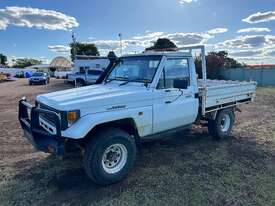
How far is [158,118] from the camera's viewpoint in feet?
17.0

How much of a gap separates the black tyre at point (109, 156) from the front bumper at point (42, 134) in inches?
17.1

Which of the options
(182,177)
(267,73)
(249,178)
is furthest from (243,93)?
(267,73)

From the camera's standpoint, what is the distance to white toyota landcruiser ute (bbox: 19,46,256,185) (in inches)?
168

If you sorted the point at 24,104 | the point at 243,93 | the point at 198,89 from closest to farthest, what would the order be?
1. the point at 24,104
2. the point at 198,89
3. the point at 243,93

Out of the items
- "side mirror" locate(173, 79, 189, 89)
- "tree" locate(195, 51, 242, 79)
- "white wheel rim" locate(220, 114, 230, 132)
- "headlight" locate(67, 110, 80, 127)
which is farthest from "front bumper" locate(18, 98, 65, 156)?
"tree" locate(195, 51, 242, 79)

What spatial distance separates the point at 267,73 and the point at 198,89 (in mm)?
26225

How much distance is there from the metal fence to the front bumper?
28.6 meters

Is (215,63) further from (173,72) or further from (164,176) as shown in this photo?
(164,176)

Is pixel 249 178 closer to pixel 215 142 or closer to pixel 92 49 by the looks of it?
pixel 215 142

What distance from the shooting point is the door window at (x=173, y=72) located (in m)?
5.32

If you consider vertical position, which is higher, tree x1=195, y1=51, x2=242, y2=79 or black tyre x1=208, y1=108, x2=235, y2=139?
tree x1=195, y1=51, x2=242, y2=79

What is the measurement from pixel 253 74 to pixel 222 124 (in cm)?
2554

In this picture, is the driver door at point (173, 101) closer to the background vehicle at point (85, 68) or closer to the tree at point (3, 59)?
the background vehicle at point (85, 68)

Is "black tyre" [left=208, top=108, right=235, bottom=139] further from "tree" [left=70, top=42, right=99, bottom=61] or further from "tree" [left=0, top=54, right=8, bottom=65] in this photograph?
"tree" [left=0, top=54, right=8, bottom=65]
